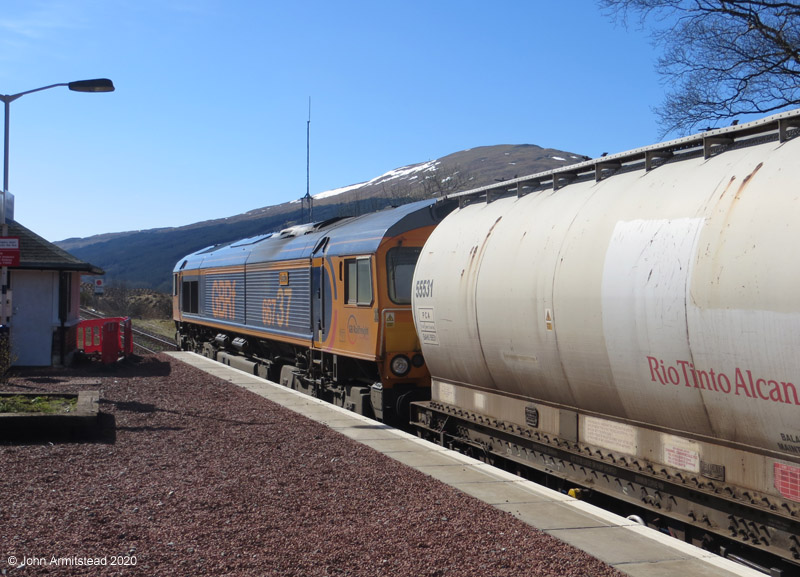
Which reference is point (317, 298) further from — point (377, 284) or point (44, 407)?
point (44, 407)

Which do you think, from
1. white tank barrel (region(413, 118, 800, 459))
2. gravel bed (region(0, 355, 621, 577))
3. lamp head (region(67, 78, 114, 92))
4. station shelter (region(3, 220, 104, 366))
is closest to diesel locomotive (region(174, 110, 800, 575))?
white tank barrel (region(413, 118, 800, 459))

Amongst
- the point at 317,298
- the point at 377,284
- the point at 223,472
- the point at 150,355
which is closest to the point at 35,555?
the point at 223,472

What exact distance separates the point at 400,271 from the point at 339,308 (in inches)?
67.9

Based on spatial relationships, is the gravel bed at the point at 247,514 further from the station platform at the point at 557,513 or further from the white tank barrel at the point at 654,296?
the white tank barrel at the point at 654,296

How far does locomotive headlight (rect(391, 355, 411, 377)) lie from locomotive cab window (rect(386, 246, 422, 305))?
84 centimetres

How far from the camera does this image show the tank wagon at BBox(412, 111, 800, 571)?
18.0 feet

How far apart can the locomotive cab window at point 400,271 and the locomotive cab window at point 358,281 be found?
13.6 inches

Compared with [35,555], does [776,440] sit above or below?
above

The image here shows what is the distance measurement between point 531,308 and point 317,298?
703cm

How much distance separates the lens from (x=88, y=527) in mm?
6324

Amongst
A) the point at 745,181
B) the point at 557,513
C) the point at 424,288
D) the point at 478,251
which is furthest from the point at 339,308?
the point at 745,181

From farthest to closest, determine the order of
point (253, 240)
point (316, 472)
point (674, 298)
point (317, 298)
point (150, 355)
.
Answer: point (150, 355) → point (253, 240) → point (317, 298) → point (316, 472) → point (674, 298)

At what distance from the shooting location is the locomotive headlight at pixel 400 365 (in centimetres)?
1203

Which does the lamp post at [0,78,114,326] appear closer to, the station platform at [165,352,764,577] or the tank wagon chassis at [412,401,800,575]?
the station platform at [165,352,764,577]
